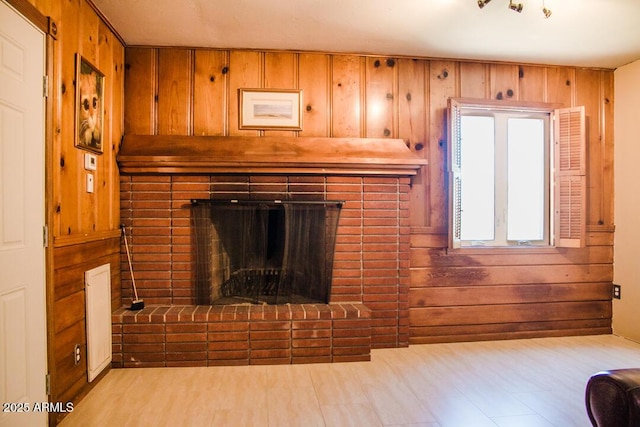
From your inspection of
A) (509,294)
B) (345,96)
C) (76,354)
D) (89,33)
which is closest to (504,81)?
(345,96)

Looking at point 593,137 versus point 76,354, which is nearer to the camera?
point 76,354

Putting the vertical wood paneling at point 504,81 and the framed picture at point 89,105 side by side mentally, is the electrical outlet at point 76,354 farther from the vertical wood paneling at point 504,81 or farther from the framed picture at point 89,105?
the vertical wood paneling at point 504,81

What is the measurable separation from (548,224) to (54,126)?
3749 millimetres

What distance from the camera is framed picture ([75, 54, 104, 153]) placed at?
2.09m

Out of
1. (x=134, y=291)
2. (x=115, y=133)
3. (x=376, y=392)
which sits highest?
(x=115, y=133)

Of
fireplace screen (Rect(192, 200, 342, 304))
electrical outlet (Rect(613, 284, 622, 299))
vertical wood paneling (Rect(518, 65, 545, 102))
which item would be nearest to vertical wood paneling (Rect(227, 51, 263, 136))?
fireplace screen (Rect(192, 200, 342, 304))

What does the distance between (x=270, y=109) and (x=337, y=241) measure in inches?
47.5

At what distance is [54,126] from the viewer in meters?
1.86

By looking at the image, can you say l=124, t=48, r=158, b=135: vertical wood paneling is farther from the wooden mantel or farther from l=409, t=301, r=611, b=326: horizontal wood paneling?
l=409, t=301, r=611, b=326: horizontal wood paneling

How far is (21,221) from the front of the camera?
161 centimetres

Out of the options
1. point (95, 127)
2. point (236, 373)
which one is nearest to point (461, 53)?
point (95, 127)

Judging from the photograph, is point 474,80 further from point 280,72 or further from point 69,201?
point 69,201

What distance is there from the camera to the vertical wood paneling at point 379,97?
9.81 feet

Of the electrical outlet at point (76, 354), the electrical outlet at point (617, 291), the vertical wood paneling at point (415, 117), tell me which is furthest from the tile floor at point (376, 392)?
the vertical wood paneling at point (415, 117)
